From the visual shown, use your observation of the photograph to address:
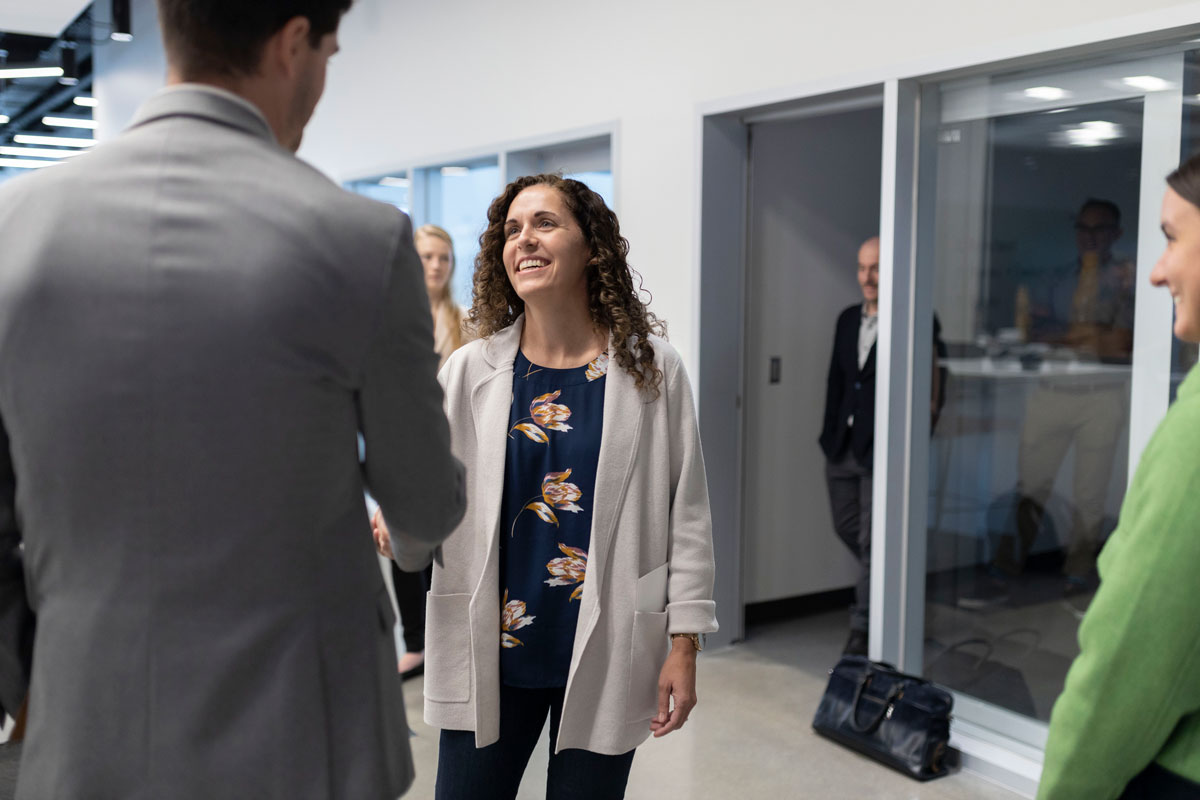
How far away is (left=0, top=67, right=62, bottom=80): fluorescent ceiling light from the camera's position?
1065 cm

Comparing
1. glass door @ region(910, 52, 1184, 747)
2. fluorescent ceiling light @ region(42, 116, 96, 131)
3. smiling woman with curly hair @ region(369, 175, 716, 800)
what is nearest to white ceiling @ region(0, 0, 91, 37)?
glass door @ region(910, 52, 1184, 747)

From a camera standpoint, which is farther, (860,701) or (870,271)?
(870,271)

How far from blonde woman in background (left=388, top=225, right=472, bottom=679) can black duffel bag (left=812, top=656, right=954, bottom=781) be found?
152 centimetres

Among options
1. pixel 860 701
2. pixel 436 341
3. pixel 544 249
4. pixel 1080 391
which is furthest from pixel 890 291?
pixel 544 249

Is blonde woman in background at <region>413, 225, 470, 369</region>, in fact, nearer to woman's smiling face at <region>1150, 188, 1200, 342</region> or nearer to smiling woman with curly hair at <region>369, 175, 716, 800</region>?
smiling woman with curly hair at <region>369, 175, 716, 800</region>

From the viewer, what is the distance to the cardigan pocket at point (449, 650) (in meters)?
1.80

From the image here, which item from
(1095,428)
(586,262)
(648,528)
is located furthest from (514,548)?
(1095,428)

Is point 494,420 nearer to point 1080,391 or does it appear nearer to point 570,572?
point 570,572

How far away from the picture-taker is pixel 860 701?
3.58m

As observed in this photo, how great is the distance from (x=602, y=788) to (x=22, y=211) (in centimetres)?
135

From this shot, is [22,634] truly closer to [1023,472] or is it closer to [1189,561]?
[1189,561]

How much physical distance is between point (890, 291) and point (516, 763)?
2352 millimetres

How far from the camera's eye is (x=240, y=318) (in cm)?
86

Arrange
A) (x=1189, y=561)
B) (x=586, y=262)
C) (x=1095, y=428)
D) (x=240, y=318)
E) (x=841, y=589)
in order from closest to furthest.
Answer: (x=240, y=318)
(x=1189, y=561)
(x=586, y=262)
(x=1095, y=428)
(x=841, y=589)
